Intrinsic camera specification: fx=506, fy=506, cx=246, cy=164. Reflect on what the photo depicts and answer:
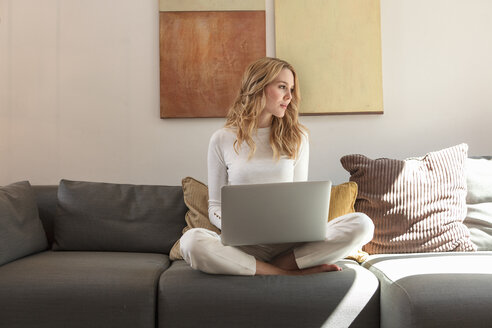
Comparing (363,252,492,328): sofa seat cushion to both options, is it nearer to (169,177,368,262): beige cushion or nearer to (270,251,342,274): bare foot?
(270,251,342,274): bare foot

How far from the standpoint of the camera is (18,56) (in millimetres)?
2943

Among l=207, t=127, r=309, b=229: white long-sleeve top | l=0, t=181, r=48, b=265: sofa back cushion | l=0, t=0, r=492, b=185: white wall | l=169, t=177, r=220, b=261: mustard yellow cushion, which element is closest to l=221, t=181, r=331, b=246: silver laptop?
l=207, t=127, r=309, b=229: white long-sleeve top

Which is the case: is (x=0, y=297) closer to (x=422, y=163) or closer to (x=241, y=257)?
(x=241, y=257)

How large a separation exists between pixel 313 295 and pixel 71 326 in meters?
0.86

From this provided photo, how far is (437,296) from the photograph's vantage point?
1643 mm

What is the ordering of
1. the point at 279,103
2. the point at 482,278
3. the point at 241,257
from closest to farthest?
the point at 482,278, the point at 241,257, the point at 279,103

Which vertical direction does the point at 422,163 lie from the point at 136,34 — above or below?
below

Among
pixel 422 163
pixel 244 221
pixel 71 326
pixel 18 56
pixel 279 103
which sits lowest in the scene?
pixel 71 326

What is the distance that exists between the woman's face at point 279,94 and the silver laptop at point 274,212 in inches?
31.7

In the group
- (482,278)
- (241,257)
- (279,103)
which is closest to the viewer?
(482,278)

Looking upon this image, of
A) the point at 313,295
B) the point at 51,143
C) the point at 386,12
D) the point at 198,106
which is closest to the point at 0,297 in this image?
the point at 313,295

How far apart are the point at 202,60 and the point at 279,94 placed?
667 millimetres

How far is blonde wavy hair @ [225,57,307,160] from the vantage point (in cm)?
243

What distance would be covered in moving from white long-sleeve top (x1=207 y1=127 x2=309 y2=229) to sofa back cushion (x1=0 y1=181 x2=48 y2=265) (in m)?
0.83
